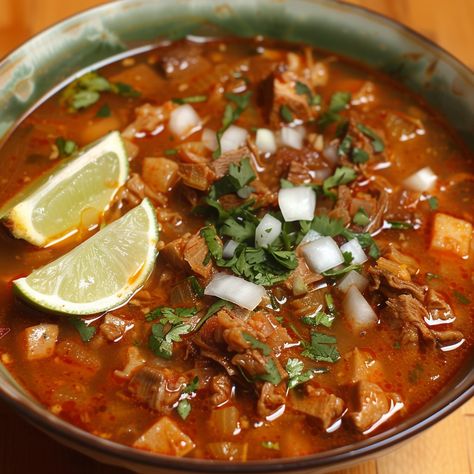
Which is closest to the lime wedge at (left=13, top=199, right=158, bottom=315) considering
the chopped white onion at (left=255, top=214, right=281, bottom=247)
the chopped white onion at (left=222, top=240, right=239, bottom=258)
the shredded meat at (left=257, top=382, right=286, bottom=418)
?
the chopped white onion at (left=222, top=240, right=239, bottom=258)

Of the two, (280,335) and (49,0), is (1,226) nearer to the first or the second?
(280,335)

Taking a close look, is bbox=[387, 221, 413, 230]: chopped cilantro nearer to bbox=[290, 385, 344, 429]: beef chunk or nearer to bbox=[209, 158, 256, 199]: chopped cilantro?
bbox=[209, 158, 256, 199]: chopped cilantro

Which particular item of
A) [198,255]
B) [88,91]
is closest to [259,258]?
[198,255]

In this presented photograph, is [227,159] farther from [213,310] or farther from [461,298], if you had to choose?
[461,298]

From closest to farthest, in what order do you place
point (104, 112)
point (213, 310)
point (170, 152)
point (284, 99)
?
point (213, 310) < point (170, 152) < point (284, 99) < point (104, 112)

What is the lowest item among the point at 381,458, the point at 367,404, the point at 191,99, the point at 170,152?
the point at 381,458

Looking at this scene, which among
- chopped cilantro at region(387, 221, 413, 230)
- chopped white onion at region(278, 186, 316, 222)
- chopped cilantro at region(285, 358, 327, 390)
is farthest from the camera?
chopped cilantro at region(387, 221, 413, 230)
